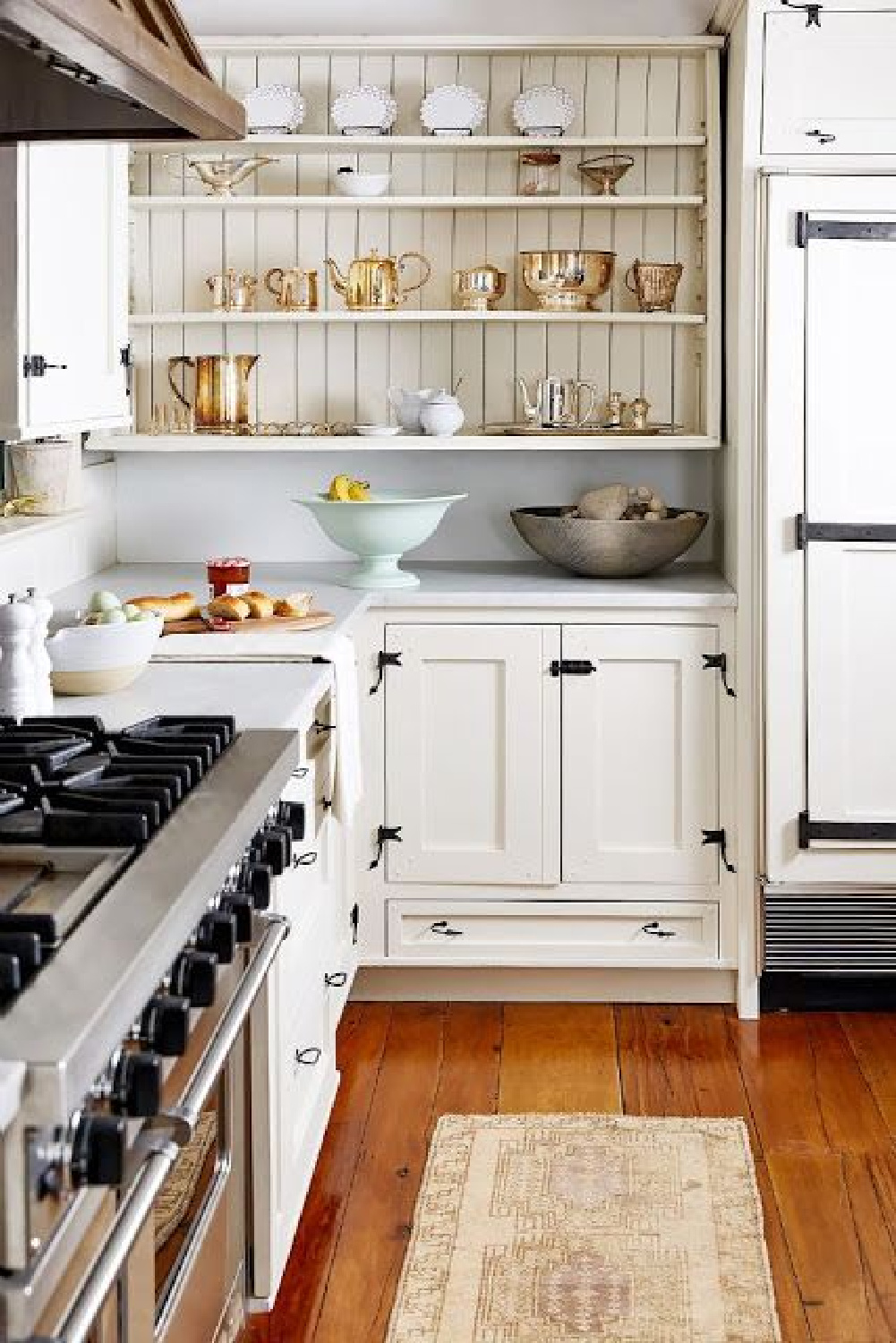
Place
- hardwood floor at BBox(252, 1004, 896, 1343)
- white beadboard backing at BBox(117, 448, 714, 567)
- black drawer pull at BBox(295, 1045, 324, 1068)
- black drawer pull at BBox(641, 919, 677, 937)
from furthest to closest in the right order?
white beadboard backing at BBox(117, 448, 714, 567), black drawer pull at BBox(641, 919, 677, 937), black drawer pull at BBox(295, 1045, 324, 1068), hardwood floor at BBox(252, 1004, 896, 1343)

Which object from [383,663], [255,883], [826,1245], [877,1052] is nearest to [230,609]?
[383,663]

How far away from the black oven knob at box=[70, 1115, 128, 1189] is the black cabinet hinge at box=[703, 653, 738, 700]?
2974mm

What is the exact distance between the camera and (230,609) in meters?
3.75

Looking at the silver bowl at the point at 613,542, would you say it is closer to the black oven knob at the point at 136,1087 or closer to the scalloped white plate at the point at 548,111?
the scalloped white plate at the point at 548,111

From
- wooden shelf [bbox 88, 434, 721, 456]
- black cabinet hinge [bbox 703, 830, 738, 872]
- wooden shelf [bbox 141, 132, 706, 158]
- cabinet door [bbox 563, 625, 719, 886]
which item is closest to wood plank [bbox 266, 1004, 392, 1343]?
cabinet door [bbox 563, 625, 719, 886]

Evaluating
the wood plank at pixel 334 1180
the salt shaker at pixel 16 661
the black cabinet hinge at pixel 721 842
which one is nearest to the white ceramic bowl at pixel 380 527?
the black cabinet hinge at pixel 721 842

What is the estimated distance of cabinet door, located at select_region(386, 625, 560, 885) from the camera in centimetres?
435

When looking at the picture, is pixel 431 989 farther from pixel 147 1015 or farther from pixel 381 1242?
pixel 147 1015

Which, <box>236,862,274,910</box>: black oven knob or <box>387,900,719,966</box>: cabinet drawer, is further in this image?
<box>387,900,719,966</box>: cabinet drawer

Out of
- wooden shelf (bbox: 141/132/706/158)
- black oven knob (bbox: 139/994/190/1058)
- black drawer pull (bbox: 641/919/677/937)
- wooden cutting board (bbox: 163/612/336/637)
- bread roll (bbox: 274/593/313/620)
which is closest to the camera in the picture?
black oven knob (bbox: 139/994/190/1058)

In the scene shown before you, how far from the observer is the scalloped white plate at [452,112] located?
→ 460 cm

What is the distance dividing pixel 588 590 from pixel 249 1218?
6.66 ft

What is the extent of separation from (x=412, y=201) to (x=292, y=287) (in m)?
0.36

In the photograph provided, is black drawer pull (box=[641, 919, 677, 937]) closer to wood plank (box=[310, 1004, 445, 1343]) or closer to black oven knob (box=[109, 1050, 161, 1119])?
wood plank (box=[310, 1004, 445, 1343])
